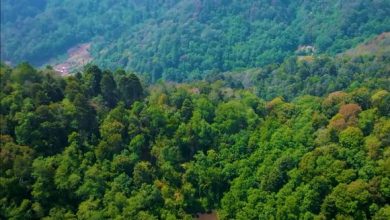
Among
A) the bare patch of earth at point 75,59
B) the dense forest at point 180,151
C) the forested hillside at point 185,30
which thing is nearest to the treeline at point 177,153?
the dense forest at point 180,151

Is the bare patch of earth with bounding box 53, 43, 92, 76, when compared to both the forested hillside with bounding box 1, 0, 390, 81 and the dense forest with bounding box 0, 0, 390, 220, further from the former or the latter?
the dense forest with bounding box 0, 0, 390, 220

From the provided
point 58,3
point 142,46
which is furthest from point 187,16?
point 58,3

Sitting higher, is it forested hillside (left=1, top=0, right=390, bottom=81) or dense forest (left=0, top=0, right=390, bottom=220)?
dense forest (left=0, top=0, right=390, bottom=220)

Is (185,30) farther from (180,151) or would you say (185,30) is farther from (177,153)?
(177,153)

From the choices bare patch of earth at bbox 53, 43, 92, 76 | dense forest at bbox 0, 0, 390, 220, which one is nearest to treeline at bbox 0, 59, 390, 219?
dense forest at bbox 0, 0, 390, 220

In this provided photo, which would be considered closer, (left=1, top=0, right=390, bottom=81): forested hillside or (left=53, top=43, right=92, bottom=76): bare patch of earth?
(left=53, top=43, right=92, bottom=76): bare patch of earth

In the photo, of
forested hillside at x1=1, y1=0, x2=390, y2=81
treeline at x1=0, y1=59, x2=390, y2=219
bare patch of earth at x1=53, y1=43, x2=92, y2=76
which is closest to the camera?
treeline at x1=0, y1=59, x2=390, y2=219
